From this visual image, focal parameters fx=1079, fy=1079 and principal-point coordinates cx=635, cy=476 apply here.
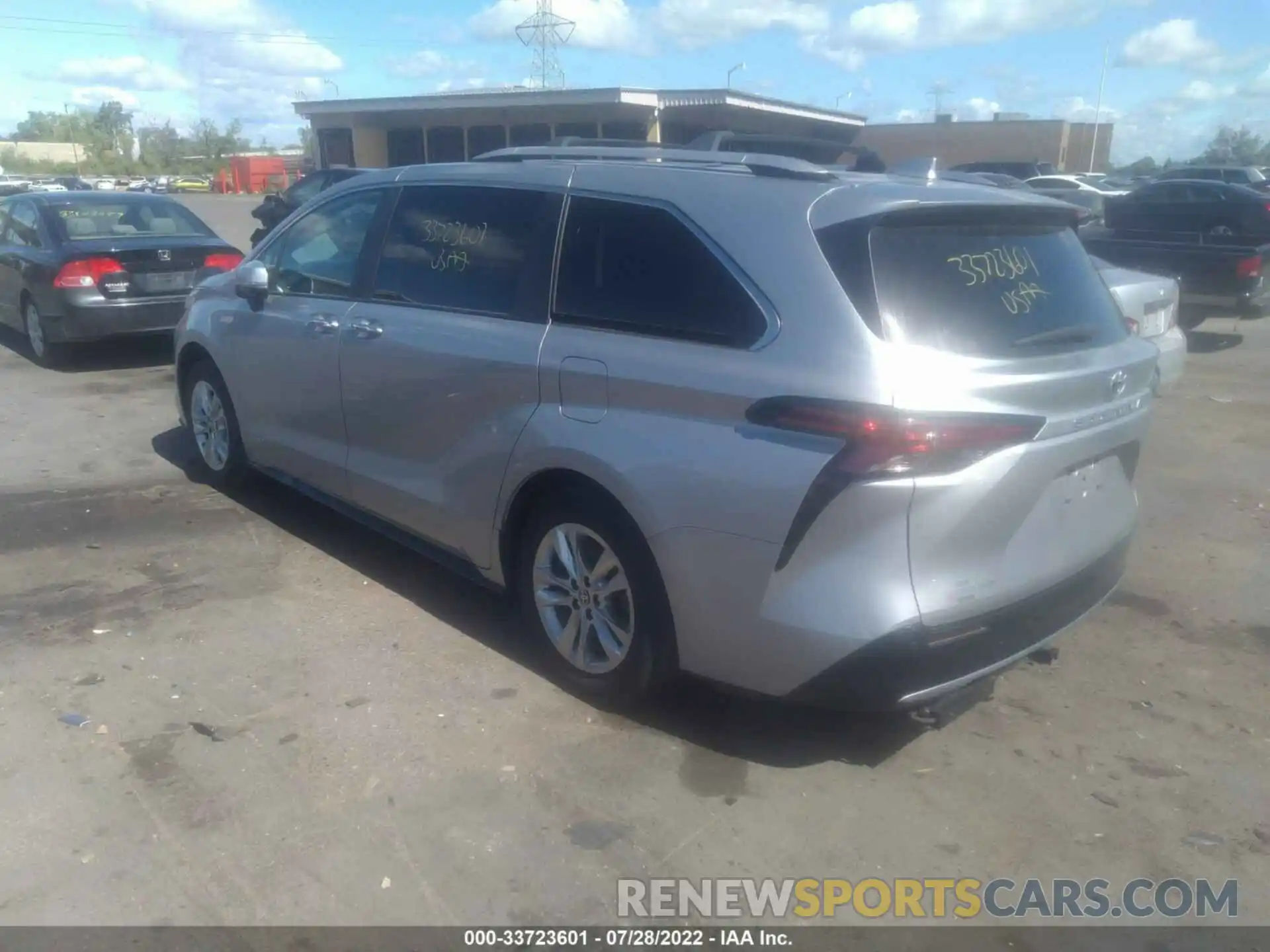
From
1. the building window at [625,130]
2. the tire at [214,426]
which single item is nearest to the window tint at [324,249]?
the tire at [214,426]

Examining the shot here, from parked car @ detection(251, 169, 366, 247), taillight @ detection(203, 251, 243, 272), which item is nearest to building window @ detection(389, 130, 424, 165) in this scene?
parked car @ detection(251, 169, 366, 247)

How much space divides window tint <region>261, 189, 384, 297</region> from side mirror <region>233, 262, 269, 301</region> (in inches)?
2.8

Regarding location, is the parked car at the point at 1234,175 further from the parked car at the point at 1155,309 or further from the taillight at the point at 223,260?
the taillight at the point at 223,260

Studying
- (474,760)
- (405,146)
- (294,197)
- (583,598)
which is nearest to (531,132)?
(405,146)

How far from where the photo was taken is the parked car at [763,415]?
3.16m

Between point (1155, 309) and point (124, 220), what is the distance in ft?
29.8

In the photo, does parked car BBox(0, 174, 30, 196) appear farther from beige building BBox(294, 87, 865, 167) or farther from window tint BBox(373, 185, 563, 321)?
window tint BBox(373, 185, 563, 321)

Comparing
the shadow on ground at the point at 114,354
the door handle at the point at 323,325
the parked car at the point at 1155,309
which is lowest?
the shadow on ground at the point at 114,354

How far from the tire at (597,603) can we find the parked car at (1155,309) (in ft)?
17.0

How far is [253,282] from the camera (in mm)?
5562

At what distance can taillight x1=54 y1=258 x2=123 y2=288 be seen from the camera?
9438 millimetres

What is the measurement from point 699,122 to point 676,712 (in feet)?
107

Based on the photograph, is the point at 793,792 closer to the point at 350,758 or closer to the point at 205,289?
the point at 350,758

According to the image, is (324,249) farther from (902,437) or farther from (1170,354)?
(1170,354)
